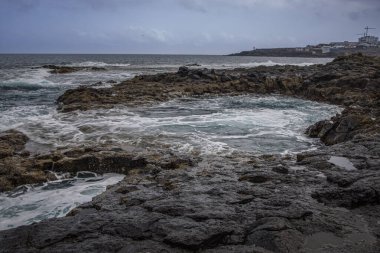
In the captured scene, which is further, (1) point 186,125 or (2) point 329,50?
(2) point 329,50

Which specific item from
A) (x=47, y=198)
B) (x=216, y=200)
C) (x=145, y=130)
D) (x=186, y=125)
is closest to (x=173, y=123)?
(x=186, y=125)

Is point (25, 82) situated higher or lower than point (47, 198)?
higher

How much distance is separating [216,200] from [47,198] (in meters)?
3.75

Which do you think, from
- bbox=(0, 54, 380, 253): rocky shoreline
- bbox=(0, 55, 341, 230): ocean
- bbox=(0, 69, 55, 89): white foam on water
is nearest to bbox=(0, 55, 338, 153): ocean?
bbox=(0, 55, 341, 230): ocean

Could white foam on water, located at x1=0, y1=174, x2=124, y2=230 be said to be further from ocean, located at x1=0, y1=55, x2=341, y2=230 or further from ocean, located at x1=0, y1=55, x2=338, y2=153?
ocean, located at x1=0, y1=55, x2=338, y2=153

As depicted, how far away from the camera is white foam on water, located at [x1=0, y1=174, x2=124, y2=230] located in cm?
682

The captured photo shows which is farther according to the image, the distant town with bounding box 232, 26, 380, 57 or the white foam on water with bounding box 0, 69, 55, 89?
the distant town with bounding box 232, 26, 380, 57

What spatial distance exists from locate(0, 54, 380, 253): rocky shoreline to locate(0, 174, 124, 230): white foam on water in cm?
42

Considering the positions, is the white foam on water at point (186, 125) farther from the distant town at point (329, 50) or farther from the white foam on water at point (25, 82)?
the distant town at point (329, 50)

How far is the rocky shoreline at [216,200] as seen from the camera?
4727 mm

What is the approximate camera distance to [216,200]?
6137 mm

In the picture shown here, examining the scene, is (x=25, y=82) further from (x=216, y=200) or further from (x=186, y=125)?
(x=216, y=200)

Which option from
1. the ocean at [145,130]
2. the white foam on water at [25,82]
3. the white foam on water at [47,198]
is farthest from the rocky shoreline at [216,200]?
the white foam on water at [25,82]

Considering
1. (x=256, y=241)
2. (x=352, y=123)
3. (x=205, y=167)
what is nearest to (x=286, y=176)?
(x=205, y=167)
